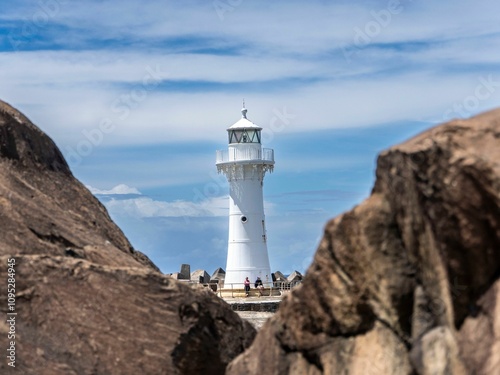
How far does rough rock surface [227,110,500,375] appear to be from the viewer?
9609mm

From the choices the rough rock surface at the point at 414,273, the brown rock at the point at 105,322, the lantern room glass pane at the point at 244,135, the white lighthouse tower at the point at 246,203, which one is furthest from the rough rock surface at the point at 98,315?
the lantern room glass pane at the point at 244,135

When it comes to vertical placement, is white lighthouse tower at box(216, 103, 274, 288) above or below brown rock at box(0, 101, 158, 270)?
above

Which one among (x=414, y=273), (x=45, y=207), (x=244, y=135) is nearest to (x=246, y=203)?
(x=244, y=135)

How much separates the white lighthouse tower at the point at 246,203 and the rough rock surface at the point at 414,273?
5168 cm

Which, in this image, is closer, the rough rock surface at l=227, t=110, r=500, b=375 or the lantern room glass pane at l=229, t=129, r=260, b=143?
the rough rock surface at l=227, t=110, r=500, b=375

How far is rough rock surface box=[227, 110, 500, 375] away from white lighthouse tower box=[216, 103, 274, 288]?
51676 mm

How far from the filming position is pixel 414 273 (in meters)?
10.6

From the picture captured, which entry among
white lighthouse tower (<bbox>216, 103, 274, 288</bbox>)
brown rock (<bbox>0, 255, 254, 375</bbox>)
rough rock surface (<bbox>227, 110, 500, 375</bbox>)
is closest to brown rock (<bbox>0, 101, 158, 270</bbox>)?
brown rock (<bbox>0, 255, 254, 375</bbox>)

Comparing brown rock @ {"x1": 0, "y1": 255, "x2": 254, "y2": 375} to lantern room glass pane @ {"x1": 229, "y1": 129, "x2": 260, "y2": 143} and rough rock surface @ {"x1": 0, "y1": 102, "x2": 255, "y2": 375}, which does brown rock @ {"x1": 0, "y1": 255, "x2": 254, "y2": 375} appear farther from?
lantern room glass pane @ {"x1": 229, "y1": 129, "x2": 260, "y2": 143}

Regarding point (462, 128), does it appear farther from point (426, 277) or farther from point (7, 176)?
point (7, 176)

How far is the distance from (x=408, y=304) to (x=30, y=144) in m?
9.40

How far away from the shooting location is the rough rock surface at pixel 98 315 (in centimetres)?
1539

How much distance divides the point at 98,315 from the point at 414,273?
6.19m

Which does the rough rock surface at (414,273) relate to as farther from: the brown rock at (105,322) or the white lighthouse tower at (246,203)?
the white lighthouse tower at (246,203)
